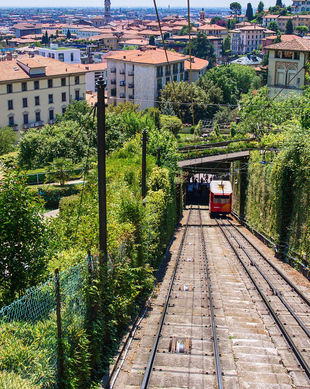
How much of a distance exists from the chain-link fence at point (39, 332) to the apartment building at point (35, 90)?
5393 cm

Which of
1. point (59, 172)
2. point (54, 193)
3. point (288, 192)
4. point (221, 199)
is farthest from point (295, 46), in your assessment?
point (288, 192)

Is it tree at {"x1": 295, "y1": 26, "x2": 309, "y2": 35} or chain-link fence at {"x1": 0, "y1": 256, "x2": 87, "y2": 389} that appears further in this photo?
tree at {"x1": 295, "y1": 26, "x2": 309, "y2": 35}

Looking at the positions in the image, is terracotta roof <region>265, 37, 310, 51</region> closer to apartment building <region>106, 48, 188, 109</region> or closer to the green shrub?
apartment building <region>106, 48, 188, 109</region>

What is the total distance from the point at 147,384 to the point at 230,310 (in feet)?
15.5

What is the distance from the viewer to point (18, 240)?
781cm

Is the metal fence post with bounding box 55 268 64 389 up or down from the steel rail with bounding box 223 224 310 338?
up

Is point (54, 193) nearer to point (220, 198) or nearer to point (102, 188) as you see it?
point (220, 198)

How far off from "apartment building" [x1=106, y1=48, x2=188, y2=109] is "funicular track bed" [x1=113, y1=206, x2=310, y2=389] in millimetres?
61786

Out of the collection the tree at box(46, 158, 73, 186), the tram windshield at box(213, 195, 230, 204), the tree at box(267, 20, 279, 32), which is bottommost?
the tram windshield at box(213, 195, 230, 204)

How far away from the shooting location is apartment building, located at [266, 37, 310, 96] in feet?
218

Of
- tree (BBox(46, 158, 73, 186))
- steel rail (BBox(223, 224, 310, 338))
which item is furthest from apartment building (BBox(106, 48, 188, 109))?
steel rail (BBox(223, 224, 310, 338))

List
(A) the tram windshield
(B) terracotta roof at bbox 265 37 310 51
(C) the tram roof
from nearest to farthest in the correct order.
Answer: (C) the tram roof < (A) the tram windshield < (B) terracotta roof at bbox 265 37 310 51

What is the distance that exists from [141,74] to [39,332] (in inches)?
2919

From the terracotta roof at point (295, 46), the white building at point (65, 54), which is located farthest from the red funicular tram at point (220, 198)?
the white building at point (65, 54)
